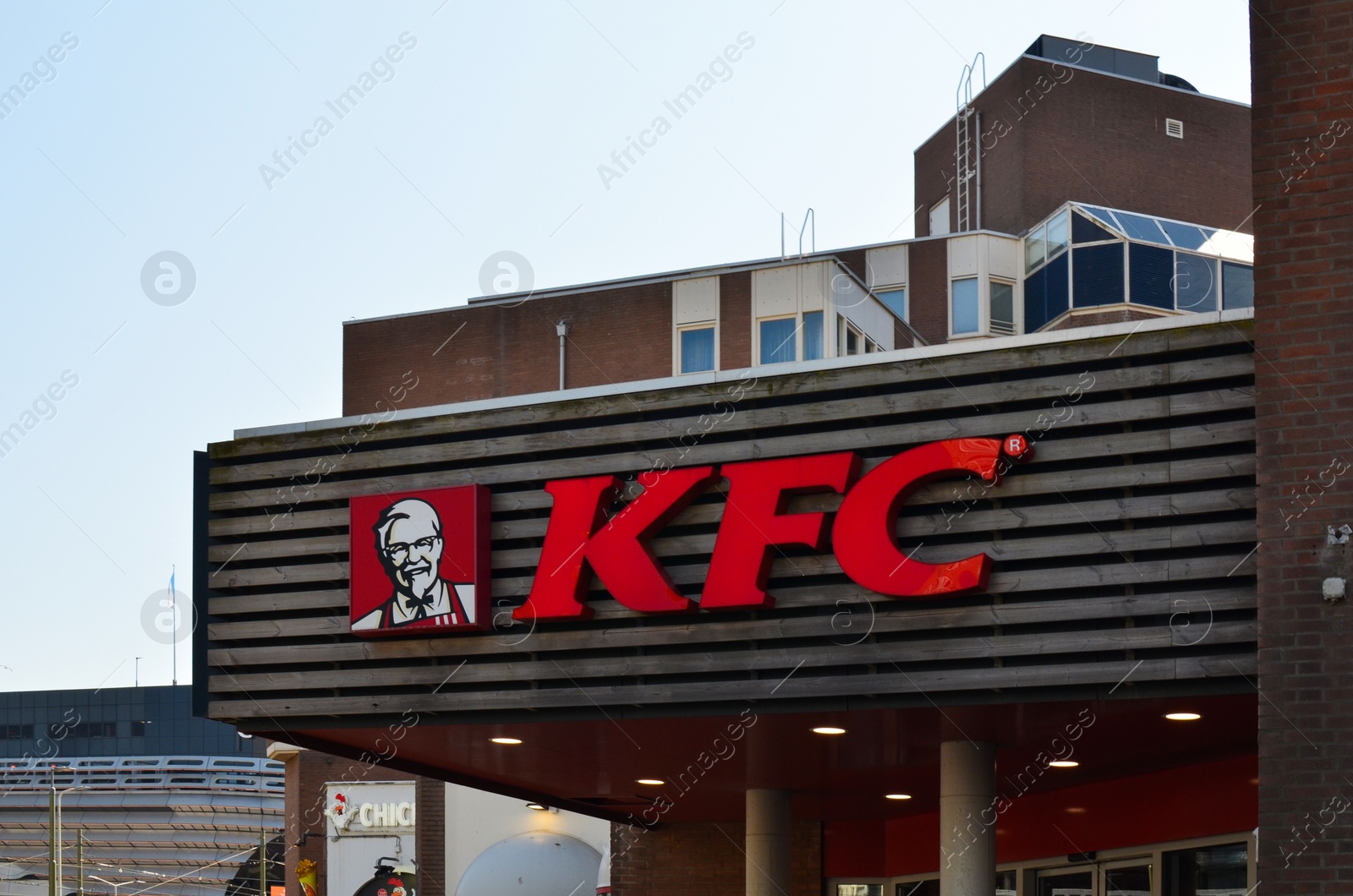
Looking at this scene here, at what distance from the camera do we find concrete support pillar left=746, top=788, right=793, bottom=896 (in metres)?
24.8

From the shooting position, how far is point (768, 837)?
2539 centimetres

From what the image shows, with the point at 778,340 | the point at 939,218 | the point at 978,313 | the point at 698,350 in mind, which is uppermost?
the point at 939,218

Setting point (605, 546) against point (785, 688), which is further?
point (605, 546)

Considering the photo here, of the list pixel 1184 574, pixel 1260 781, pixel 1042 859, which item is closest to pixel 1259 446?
pixel 1184 574

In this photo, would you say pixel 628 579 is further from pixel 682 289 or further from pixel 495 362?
pixel 495 362

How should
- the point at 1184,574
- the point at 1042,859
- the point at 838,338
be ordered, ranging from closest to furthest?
the point at 1184,574 → the point at 1042,859 → the point at 838,338

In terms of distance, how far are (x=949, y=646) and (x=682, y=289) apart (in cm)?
2108

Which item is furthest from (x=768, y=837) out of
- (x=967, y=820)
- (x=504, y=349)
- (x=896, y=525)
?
(x=504, y=349)

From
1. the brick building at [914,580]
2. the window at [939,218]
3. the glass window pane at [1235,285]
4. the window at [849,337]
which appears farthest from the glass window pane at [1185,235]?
the brick building at [914,580]

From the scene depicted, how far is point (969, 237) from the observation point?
142ft

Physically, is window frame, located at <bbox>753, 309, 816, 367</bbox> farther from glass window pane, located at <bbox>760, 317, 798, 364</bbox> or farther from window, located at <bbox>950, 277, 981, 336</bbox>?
window, located at <bbox>950, 277, 981, 336</bbox>

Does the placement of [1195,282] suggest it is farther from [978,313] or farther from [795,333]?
[795,333]

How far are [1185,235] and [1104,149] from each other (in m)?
5.13

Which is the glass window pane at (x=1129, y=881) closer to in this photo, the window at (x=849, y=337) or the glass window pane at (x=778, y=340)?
the window at (x=849, y=337)
